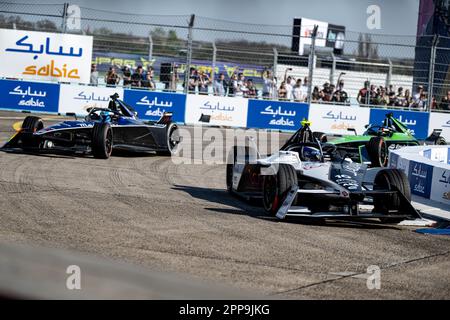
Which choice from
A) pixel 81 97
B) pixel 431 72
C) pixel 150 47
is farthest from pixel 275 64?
pixel 81 97

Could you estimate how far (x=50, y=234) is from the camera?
7.33 meters

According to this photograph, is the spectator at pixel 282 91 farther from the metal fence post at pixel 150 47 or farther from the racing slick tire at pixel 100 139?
the racing slick tire at pixel 100 139

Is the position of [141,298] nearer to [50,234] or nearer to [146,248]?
[146,248]

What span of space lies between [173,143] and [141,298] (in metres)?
13.7

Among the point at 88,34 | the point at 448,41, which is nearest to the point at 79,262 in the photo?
the point at 88,34

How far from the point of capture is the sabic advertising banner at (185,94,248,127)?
2298cm

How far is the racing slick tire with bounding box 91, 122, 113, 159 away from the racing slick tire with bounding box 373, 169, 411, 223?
6.14 meters

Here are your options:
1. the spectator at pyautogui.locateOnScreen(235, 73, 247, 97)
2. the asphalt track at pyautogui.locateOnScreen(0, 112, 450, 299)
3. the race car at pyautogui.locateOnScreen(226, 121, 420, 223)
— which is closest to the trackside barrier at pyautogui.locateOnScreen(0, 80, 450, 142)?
the spectator at pyautogui.locateOnScreen(235, 73, 247, 97)

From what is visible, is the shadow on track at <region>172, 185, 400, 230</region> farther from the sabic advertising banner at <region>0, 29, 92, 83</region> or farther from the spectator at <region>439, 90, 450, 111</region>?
the spectator at <region>439, 90, 450, 111</region>

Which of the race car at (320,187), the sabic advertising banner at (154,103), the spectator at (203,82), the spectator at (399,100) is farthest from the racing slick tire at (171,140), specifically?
the spectator at (399,100)

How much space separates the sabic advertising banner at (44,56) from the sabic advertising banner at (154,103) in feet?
5.16

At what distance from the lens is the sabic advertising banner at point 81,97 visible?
22109mm

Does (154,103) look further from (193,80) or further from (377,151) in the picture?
(377,151)

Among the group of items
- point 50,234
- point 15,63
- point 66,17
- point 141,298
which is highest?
point 66,17
